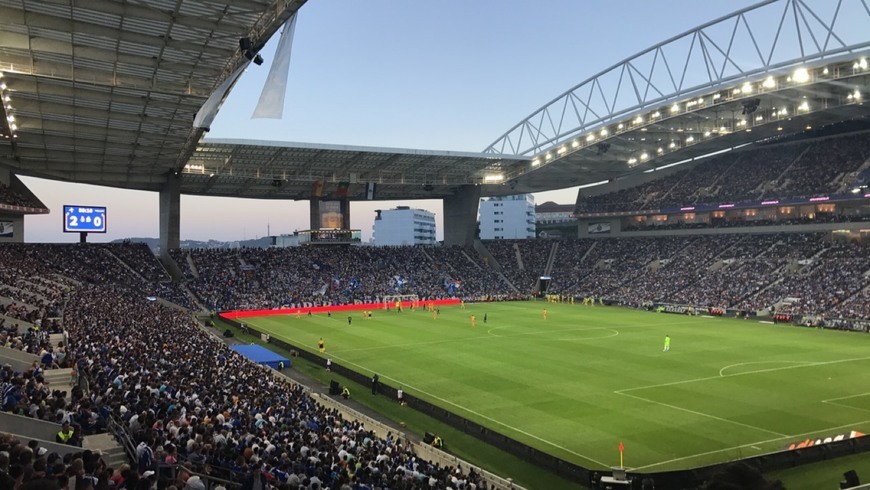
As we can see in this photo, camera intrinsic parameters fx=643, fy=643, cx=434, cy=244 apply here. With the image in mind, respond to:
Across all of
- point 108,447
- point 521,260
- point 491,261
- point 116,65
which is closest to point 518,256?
point 521,260

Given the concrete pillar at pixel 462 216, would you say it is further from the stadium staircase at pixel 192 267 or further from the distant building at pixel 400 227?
the distant building at pixel 400 227

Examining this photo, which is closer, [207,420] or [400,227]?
[207,420]

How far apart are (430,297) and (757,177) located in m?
39.0

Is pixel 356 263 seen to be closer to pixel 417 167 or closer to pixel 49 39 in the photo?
pixel 417 167

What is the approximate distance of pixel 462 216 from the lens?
89.5 metres

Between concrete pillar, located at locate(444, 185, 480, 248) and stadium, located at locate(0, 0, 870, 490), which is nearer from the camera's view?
stadium, located at locate(0, 0, 870, 490)

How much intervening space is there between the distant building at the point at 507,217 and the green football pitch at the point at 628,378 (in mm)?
110266

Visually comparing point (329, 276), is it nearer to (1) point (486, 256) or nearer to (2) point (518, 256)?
(1) point (486, 256)

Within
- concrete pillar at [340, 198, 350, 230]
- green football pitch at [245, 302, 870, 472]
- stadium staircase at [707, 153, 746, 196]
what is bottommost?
green football pitch at [245, 302, 870, 472]

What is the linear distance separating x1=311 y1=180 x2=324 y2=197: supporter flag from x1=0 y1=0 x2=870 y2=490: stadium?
39cm

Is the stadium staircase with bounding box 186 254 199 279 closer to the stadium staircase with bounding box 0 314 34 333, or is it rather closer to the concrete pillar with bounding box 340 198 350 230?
the concrete pillar with bounding box 340 198 350 230

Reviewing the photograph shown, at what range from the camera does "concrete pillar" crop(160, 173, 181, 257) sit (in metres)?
67.8

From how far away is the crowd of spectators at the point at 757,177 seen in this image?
65062 mm

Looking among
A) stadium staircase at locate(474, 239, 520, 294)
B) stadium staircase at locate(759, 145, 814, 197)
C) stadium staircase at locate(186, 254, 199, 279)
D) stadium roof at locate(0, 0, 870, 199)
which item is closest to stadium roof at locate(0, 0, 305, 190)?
stadium roof at locate(0, 0, 870, 199)
